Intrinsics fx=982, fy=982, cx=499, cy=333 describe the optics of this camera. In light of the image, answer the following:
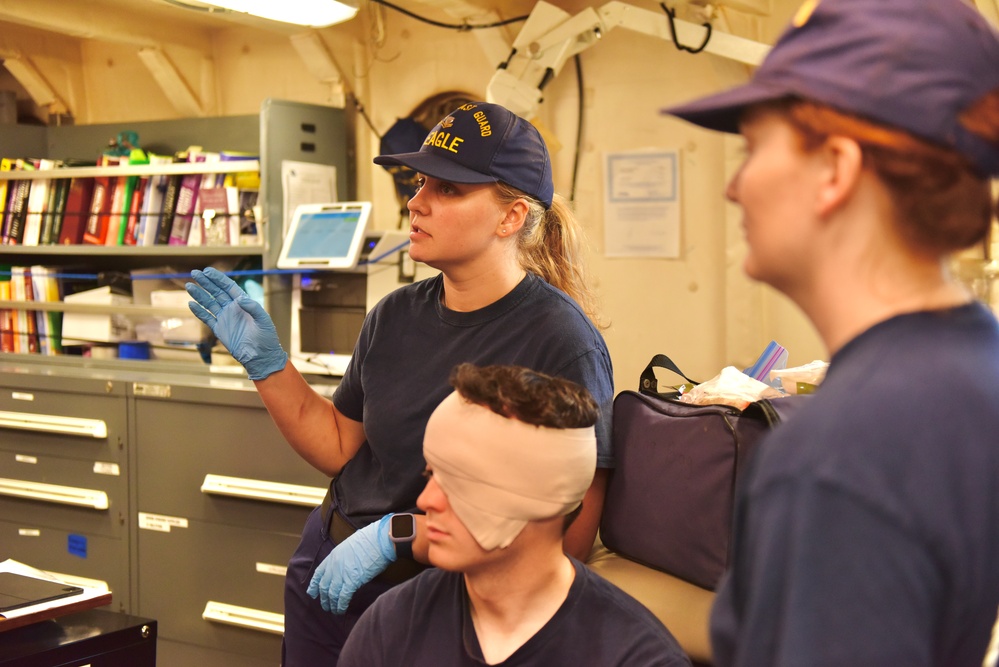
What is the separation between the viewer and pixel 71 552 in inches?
128

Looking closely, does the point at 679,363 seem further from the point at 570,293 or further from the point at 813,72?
the point at 813,72

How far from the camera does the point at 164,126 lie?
4094 millimetres

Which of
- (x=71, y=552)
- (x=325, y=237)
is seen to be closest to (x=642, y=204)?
(x=325, y=237)

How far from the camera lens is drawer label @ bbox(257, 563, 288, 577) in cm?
286

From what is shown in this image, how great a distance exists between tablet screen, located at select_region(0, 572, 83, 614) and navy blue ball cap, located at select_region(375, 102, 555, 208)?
108 cm

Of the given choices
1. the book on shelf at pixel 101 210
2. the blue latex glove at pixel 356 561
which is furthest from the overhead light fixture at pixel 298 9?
the blue latex glove at pixel 356 561

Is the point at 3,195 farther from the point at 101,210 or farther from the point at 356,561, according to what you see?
the point at 356,561

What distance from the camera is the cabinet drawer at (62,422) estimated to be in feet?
10.4

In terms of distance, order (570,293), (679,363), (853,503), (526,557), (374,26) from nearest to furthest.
→ 1. (853,503)
2. (526,557)
3. (570,293)
4. (679,363)
5. (374,26)

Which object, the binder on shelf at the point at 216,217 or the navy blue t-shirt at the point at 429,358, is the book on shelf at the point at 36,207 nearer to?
the binder on shelf at the point at 216,217

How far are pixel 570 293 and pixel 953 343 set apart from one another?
4.05ft

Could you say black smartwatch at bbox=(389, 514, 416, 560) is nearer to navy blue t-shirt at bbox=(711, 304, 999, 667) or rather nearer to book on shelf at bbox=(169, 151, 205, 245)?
navy blue t-shirt at bbox=(711, 304, 999, 667)

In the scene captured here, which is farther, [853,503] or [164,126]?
[164,126]

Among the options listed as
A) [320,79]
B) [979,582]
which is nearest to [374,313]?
[979,582]
